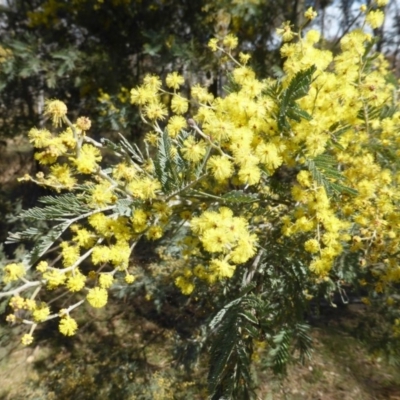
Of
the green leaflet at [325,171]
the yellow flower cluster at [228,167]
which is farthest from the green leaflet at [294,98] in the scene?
the green leaflet at [325,171]

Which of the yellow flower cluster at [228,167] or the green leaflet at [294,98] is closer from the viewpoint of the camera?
the green leaflet at [294,98]

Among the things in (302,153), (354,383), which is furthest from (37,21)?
(354,383)

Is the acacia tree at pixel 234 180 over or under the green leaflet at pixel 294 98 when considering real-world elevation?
under

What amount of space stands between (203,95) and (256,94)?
0.91 feet

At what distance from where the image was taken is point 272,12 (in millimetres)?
4266

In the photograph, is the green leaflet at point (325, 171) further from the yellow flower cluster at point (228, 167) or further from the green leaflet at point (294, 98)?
the green leaflet at point (294, 98)

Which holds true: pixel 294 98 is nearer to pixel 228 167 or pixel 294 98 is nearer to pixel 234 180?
pixel 228 167

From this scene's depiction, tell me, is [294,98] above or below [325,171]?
above

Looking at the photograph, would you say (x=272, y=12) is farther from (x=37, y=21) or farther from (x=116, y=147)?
(x=116, y=147)

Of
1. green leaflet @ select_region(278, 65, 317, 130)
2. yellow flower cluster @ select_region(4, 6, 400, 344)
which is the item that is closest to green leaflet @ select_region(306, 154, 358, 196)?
yellow flower cluster @ select_region(4, 6, 400, 344)

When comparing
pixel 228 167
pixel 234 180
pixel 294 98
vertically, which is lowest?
pixel 234 180

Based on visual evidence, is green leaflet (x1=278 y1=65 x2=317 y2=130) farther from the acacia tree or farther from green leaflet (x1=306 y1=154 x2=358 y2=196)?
green leaflet (x1=306 y1=154 x2=358 y2=196)

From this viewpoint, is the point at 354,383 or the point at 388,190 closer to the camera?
the point at 388,190

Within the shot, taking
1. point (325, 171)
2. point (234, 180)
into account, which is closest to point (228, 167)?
point (234, 180)
